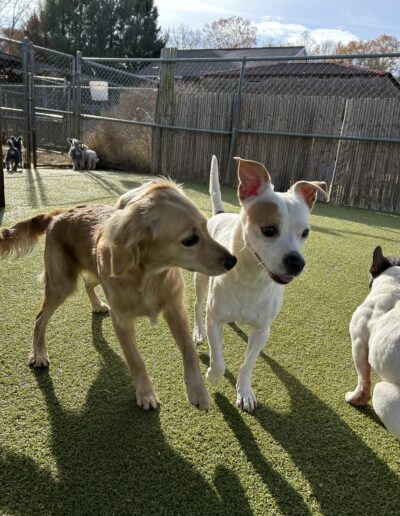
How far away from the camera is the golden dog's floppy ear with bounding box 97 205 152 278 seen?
1.79 meters

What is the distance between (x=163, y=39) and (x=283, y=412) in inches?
1409

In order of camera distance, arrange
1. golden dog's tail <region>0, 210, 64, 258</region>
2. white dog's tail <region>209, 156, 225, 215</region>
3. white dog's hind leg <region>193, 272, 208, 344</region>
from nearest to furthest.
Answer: golden dog's tail <region>0, 210, 64, 258</region>, white dog's hind leg <region>193, 272, 208, 344</region>, white dog's tail <region>209, 156, 225, 215</region>

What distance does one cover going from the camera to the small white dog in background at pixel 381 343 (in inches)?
67.9

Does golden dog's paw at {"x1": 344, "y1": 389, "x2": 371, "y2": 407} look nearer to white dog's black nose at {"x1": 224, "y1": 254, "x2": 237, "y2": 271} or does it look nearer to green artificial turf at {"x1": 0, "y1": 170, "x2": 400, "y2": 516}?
green artificial turf at {"x1": 0, "y1": 170, "x2": 400, "y2": 516}

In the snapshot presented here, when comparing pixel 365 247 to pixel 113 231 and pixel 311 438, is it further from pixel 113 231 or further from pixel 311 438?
pixel 113 231

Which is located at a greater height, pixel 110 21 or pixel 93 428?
pixel 110 21

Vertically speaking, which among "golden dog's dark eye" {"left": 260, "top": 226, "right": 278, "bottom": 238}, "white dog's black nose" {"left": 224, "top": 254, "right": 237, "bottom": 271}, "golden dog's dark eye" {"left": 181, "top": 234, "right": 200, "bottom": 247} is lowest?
"white dog's black nose" {"left": 224, "top": 254, "right": 237, "bottom": 271}

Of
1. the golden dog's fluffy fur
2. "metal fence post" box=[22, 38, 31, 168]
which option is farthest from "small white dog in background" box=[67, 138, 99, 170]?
the golden dog's fluffy fur

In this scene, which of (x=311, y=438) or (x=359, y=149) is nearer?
(x=311, y=438)

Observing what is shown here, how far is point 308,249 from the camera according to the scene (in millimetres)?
4766

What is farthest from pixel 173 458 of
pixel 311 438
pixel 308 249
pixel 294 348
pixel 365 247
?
pixel 365 247

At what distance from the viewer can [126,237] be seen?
5.85 feet

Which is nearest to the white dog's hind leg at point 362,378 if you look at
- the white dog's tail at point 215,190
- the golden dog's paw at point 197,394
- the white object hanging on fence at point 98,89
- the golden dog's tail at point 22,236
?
the golden dog's paw at point 197,394

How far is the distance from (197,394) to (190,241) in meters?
0.72
